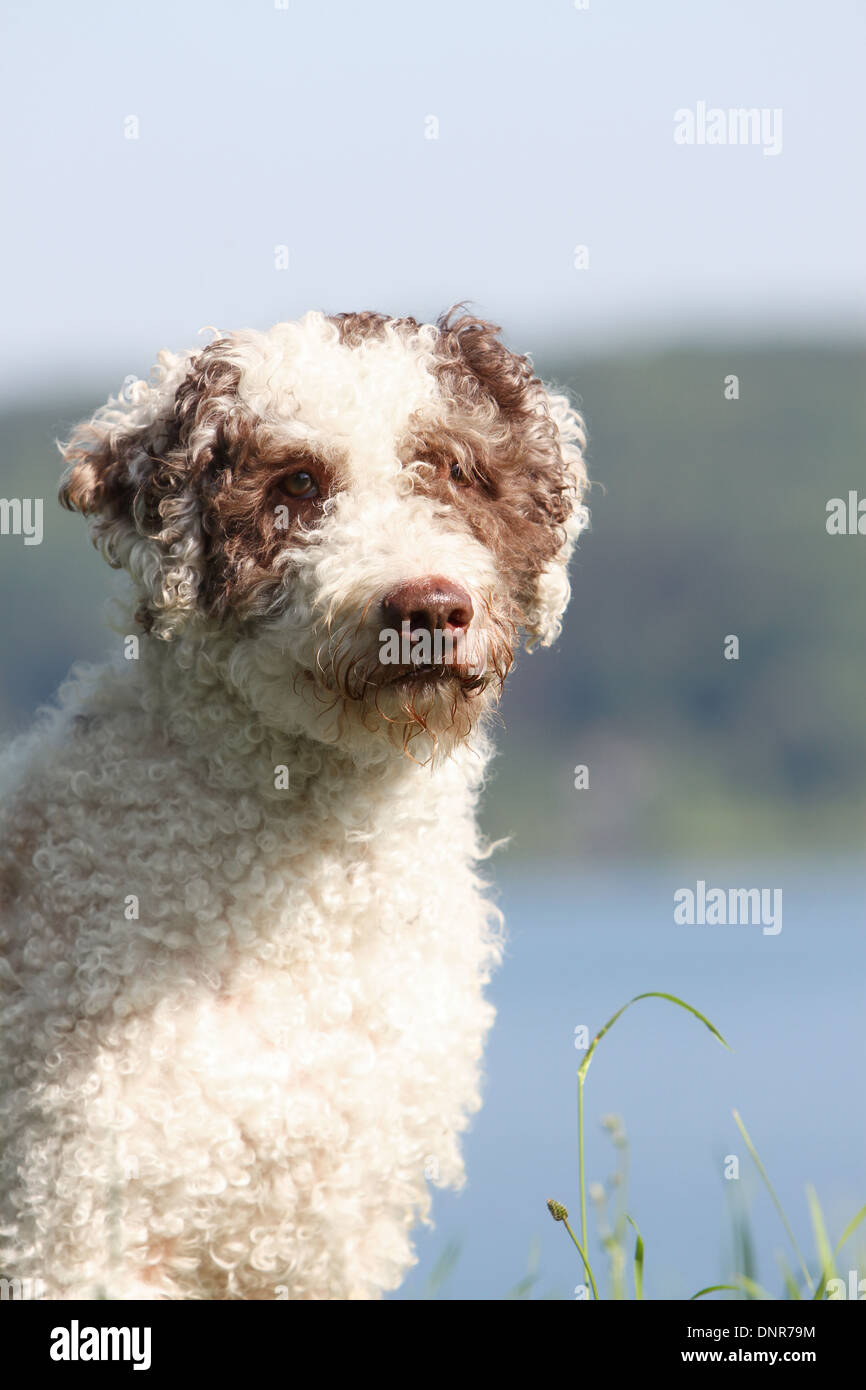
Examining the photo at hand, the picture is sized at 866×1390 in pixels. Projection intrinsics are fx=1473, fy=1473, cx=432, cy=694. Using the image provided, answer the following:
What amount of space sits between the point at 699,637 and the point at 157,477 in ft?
213

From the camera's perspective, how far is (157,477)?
406 cm

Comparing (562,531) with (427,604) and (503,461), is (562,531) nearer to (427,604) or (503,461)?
(503,461)

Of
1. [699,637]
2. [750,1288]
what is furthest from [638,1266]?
[699,637]

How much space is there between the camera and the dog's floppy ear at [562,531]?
14.6 feet

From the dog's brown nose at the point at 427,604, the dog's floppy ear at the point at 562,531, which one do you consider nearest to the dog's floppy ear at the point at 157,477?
the dog's brown nose at the point at 427,604

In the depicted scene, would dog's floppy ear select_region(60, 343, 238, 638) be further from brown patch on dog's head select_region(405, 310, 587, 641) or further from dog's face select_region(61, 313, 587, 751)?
brown patch on dog's head select_region(405, 310, 587, 641)

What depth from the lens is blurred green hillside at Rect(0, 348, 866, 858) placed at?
61.0 m

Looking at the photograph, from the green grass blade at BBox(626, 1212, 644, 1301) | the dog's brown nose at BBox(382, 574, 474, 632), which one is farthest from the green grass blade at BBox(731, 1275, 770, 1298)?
the dog's brown nose at BBox(382, 574, 474, 632)

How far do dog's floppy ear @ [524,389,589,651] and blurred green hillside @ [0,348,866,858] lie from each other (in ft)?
169

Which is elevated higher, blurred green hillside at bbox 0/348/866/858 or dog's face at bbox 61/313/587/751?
blurred green hillside at bbox 0/348/866/858

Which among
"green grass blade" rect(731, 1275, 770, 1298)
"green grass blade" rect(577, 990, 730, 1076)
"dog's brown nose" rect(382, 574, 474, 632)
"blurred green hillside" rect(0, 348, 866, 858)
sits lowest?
"green grass blade" rect(731, 1275, 770, 1298)

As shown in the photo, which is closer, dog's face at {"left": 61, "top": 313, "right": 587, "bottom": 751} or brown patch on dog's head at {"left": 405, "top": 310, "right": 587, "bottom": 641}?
dog's face at {"left": 61, "top": 313, "right": 587, "bottom": 751}

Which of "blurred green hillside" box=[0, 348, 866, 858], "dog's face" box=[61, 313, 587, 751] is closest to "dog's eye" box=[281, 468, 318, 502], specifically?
"dog's face" box=[61, 313, 587, 751]

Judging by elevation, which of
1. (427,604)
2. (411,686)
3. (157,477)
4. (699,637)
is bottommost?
(411,686)
